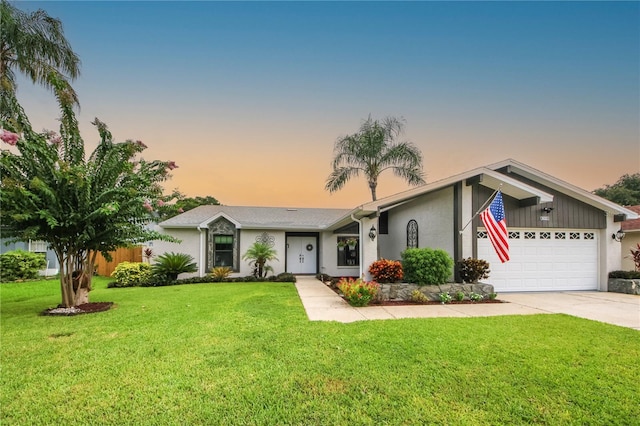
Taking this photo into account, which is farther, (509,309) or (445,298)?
(445,298)

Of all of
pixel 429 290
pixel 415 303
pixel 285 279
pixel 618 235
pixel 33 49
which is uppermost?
pixel 33 49

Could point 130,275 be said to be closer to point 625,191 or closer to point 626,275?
point 626,275

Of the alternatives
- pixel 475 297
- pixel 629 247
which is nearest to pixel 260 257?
pixel 475 297

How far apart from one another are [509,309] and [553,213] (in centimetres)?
494

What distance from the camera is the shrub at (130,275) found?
11.9 metres

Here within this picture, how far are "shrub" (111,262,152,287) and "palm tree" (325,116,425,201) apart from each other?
11.1m

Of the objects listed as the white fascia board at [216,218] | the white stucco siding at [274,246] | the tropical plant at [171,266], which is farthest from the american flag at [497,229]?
the tropical plant at [171,266]

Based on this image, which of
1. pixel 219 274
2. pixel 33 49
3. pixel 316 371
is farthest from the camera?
pixel 219 274

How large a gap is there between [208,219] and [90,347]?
9534mm

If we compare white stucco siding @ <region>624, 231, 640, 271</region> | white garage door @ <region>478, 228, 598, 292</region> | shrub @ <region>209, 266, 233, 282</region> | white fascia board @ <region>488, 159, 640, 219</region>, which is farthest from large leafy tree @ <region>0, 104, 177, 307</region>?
white stucco siding @ <region>624, 231, 640, 271</region>

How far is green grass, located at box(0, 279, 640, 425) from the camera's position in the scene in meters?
2.73

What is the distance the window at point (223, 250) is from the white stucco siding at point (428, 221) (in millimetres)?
7290

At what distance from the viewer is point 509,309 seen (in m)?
7.32

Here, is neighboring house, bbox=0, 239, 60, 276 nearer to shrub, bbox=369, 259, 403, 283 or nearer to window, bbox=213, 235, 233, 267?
window, bbox=213, 235, 233, 267
